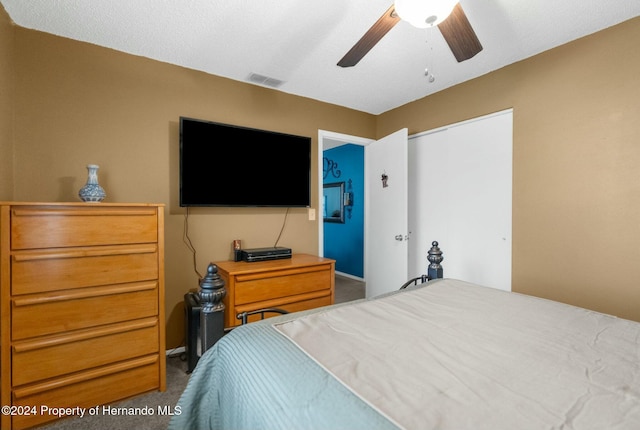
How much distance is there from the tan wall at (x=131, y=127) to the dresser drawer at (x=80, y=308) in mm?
572

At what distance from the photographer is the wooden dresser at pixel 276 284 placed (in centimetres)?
221

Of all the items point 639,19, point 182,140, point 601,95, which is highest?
point 639,19

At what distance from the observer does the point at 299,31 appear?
203cm

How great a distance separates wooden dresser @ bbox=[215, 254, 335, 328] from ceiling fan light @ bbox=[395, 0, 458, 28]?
183 centimetres

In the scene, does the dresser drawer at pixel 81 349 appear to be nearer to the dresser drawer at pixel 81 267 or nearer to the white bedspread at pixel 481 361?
the dresser drawer at pixel 81 267

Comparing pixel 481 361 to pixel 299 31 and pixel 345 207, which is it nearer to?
pixel 299 31

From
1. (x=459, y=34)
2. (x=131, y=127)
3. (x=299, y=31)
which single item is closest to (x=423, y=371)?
(x=459, y=34)

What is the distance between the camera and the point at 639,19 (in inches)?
74.6

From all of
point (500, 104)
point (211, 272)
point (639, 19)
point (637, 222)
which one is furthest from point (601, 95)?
point (211, 272)

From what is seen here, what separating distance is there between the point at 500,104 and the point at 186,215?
114 inches

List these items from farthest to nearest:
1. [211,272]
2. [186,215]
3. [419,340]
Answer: [186,215] < [211,272] < [419,340]

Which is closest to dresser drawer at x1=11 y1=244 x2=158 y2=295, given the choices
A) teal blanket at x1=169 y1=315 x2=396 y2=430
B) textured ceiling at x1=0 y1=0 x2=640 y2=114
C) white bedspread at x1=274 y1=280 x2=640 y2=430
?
teal blanket at x1=169 y1=315 x2=396 y2=430

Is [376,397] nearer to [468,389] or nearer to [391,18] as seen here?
[468,389]

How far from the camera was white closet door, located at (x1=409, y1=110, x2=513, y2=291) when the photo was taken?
2623mm
